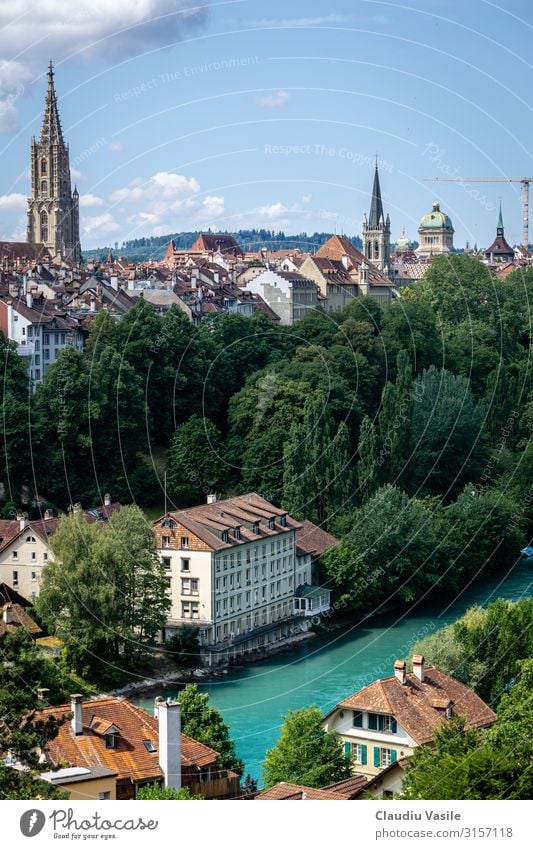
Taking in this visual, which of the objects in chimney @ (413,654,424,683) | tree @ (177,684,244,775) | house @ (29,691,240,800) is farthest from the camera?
chimney @ (413,654,424,683)

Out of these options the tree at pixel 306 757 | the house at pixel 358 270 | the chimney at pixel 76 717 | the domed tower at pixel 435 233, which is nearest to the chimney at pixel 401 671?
the tree at pixel 306 757

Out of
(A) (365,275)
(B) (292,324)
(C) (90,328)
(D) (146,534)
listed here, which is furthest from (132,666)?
(A) (365,275)

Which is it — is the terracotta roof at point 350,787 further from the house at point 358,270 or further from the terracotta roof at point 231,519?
the house at point 358,270

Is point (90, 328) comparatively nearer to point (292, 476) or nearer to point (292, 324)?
point (292, 476)

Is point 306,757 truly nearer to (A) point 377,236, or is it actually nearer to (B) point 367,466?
(B) point 367,466

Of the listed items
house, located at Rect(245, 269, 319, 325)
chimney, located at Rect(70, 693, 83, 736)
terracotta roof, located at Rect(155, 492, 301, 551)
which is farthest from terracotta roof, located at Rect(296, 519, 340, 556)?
house, located at Rect(245, 269, 319, 325)

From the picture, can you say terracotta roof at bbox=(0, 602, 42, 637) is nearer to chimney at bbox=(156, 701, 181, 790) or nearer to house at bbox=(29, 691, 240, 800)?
house at bbox=(29, 691, 240, 800)
